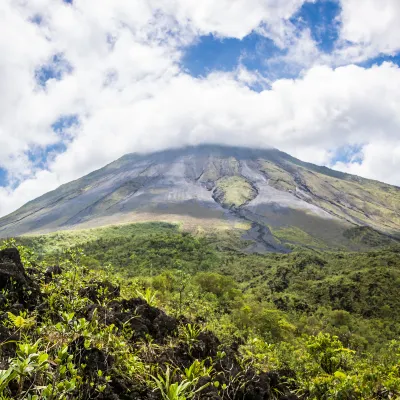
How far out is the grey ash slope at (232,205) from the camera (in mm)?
127438

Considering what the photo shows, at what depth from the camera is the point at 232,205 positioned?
148625 mm

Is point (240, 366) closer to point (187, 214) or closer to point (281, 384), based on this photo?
point (281, 384)

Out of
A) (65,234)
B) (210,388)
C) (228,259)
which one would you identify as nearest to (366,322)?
(228,259)

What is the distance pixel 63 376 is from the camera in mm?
3270

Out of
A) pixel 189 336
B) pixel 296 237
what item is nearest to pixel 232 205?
pixel 296 237

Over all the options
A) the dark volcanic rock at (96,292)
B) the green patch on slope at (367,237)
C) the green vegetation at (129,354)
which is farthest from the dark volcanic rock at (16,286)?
the green patch on slope at (367,237)

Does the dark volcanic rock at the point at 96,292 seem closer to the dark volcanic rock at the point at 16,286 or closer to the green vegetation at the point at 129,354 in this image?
the green vegetation at the point at 129,354

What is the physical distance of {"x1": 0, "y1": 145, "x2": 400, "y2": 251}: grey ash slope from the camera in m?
127

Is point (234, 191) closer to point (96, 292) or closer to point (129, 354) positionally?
point (96, 292)

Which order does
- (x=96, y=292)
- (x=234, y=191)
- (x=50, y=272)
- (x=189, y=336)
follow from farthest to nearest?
(x=234, y=191) → (x=50, y=272) → (x=96, y=292) → (x=189, y=336)

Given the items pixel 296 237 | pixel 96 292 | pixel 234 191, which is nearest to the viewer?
pixel 96 292

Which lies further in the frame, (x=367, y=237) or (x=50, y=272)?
(x=367, y=237)

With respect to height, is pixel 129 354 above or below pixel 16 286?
below

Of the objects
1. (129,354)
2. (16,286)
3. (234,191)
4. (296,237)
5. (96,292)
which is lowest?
(129,354)
